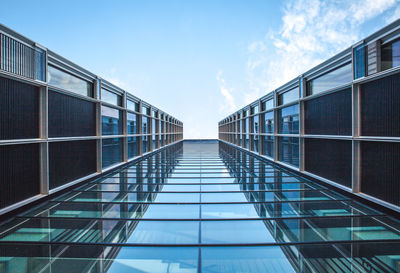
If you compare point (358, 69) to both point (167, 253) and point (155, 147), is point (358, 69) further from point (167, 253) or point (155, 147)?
point (155, 147)

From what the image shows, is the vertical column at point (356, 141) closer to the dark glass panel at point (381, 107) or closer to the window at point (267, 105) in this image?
the dark glass panel at point (381, 107)

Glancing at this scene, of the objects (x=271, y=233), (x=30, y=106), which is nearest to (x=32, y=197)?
(x=30, y=106)

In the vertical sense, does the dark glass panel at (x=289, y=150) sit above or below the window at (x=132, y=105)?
below

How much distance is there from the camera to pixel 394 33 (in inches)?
218

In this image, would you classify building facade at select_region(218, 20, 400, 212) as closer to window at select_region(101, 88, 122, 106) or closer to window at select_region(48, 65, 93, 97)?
window at select_region(101, 88, 122, 106)

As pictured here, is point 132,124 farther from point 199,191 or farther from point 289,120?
point 289,120

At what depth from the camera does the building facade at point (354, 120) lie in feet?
18.5

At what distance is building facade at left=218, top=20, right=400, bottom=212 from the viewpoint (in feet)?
18.5

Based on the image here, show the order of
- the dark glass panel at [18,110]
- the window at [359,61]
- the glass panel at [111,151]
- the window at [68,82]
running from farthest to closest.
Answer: the glass panel at [111,151], the window at [68,82], the window at [359,61], the dark glass panel at [18,110]

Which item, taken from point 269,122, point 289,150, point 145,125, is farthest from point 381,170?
point 145,125

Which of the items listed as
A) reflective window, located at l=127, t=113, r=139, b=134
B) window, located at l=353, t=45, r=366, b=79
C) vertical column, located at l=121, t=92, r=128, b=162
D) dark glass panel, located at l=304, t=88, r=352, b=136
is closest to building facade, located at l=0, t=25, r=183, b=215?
vertical column, located at l=121, t=92, r=128, b=162

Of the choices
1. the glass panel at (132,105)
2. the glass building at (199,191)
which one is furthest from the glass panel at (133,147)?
the glass building at (199,191)

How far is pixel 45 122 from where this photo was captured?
22.0ft

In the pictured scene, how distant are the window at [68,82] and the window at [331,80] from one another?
10.7m
